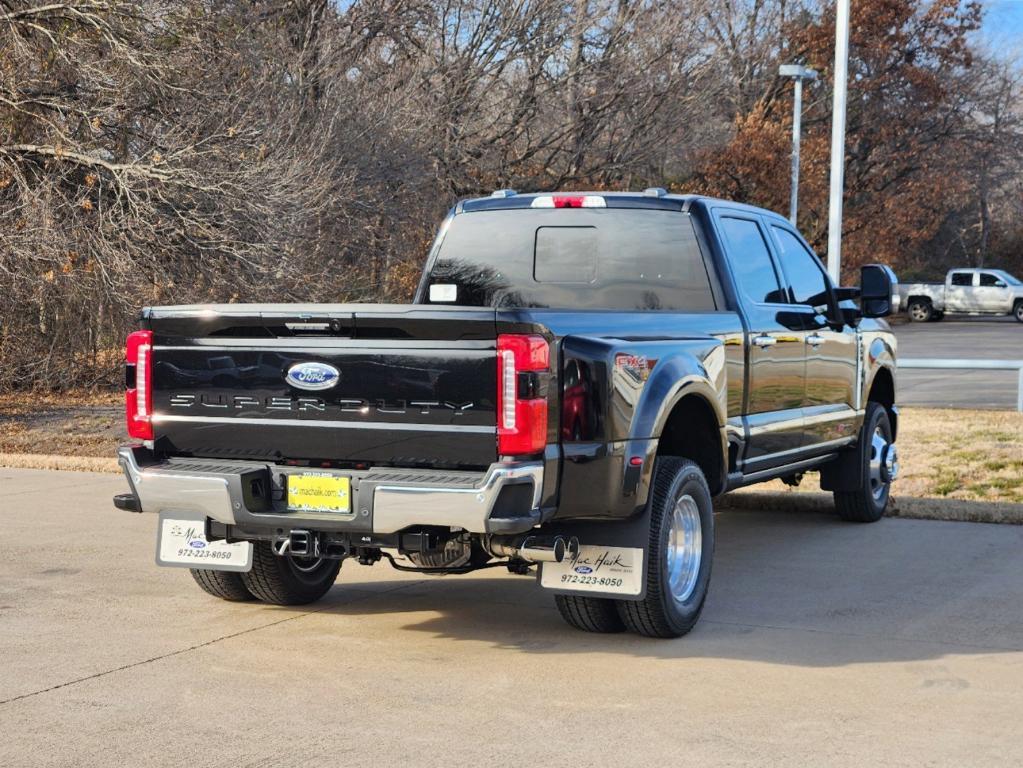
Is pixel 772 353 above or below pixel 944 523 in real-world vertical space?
above

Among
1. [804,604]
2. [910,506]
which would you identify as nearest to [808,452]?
[804,604]

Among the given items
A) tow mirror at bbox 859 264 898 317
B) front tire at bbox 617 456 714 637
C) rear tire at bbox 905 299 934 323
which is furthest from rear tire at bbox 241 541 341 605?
rear tire at bbox 905 299 934 323

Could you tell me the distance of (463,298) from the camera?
8.38 m

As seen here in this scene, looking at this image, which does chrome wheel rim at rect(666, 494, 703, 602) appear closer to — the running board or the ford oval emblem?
the running board

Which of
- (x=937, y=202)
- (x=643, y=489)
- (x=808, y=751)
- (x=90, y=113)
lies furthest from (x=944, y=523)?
(x=937, y=202)

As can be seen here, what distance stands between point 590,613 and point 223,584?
1947 mm

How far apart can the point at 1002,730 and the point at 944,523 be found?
5022mm

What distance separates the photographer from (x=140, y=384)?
21.2 feet

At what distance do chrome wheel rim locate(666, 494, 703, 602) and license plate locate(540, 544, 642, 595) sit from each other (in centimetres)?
42

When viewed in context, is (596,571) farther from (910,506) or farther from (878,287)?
(910,506)

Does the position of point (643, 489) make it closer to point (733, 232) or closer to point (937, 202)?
point (733, 232)

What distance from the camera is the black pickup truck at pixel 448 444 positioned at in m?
5.74

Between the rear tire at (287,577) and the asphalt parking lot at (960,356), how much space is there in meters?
12.3

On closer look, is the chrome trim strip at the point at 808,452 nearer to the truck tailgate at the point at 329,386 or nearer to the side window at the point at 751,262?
the side window at the point at 751,262
